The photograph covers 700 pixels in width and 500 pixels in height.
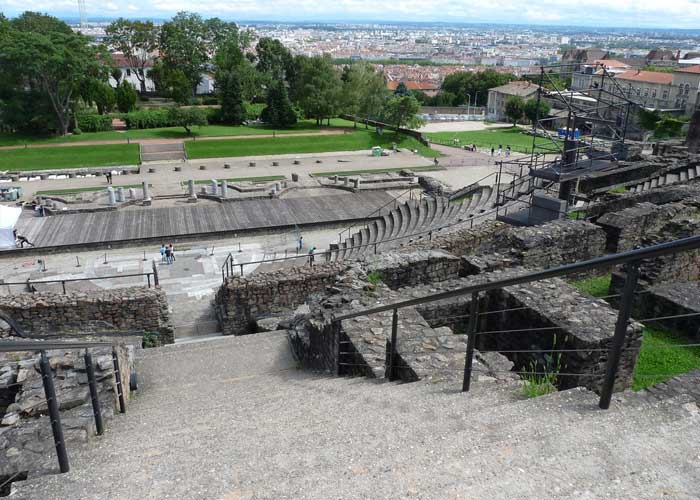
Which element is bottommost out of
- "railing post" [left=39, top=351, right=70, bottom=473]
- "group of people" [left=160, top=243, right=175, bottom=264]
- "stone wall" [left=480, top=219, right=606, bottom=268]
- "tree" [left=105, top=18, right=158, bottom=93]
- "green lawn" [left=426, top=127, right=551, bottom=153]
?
"green lawn" [left=426, top=127, right=551, bottom=153]

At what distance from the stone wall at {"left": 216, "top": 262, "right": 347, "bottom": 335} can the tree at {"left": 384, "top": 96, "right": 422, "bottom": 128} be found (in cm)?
3702

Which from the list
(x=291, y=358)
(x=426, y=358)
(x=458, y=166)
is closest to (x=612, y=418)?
(x=426, y=358)

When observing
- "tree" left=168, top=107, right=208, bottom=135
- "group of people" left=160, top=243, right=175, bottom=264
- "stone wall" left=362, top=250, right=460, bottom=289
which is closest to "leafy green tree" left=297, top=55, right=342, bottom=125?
"tree" left=168, top=107, right=208, bottom=135

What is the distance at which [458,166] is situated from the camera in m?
36.5

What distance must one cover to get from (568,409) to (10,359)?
25.7 ft

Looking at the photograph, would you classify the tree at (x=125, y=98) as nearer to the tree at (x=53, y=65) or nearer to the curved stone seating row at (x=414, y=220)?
the tree at (x=53, y=65)

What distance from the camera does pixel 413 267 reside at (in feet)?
34.8

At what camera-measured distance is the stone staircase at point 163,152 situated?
37.9m

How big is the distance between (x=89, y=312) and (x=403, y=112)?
3962 centimetres

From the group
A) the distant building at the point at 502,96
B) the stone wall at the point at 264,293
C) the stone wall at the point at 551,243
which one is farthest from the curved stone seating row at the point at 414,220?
the distant building at the point at 502,96

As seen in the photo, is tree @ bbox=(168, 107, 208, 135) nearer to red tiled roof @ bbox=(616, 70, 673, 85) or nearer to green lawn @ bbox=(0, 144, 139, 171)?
green lawn @ bbox=(0, 144, 139, 171)

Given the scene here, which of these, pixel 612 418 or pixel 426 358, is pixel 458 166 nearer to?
pixel 426 358

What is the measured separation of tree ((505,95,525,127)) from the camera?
67.1 m

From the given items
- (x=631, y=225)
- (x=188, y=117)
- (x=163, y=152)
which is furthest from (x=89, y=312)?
(x=188, y=117)
